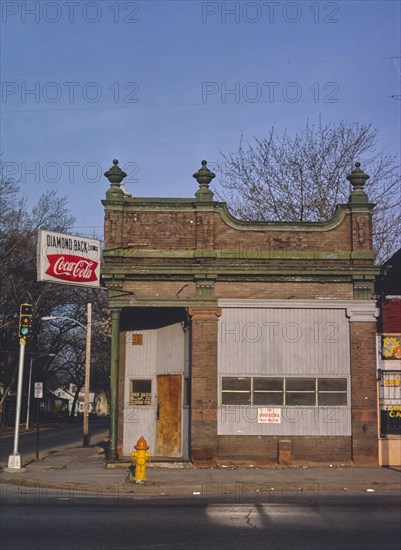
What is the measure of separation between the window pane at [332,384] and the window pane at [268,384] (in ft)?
3.66

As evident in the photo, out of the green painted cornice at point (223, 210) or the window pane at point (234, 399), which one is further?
Result: the green painted cornice at point (223, 210)

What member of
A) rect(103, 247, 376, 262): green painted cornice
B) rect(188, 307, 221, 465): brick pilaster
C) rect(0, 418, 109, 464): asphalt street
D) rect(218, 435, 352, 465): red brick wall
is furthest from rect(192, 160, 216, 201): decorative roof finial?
rect(0, 418, 109, 464): asphalt street

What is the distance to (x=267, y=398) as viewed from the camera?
2078 centimetres

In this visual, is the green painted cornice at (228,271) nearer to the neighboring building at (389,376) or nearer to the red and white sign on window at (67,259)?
the neighboring building at (389,376)

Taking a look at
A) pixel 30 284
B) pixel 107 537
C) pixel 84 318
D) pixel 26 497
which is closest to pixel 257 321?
pixel 26 497

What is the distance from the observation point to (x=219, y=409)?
20609mm

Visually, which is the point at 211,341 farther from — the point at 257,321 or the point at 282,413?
the point at 282,413

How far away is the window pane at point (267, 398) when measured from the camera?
20766 millimetres

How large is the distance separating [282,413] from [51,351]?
47653 millimetres

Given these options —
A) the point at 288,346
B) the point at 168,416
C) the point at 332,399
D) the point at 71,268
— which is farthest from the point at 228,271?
the point at 168,416

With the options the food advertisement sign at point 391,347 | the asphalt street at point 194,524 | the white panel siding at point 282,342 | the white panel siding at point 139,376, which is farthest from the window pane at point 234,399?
the asphalt street at point 194,524

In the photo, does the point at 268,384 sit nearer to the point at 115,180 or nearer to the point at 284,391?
the point at 284,391

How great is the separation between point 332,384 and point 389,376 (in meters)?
1.77

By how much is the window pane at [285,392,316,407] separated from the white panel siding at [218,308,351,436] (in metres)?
0.18
